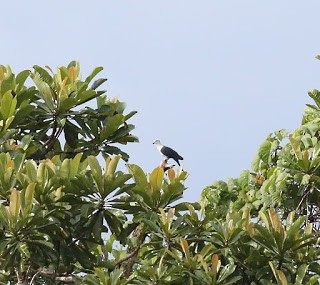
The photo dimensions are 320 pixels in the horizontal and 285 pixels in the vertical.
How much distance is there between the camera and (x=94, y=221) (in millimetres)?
6746

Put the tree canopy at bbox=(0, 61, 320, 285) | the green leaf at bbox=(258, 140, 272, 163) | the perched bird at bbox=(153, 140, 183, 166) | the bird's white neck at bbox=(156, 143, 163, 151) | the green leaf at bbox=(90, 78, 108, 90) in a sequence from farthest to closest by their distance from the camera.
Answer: the green leaf at bbox=(258, 140, 272, 163)
the bird's white neck at bbox=(156, 143, 163, 151)
the perched bird at bbox=(153, 140, 183, 166)
the green leaf at bbox=(90, 78, 108, 90)
the tree canopy at bbox=(0, 61, 320, 285)

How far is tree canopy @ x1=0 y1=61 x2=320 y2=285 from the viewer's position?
21.3 feet

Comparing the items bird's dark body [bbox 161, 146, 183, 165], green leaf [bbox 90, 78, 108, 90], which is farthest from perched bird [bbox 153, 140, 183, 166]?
green leaf [bbox 90, 78, 108, 90]

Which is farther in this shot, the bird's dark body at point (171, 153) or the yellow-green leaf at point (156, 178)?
the bird's dark body at point (171, 153)

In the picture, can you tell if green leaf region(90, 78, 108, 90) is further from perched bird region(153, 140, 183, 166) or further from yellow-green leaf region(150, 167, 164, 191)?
perched bird region(153, 140, 183, 166)

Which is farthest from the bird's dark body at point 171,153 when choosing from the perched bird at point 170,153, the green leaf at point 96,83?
the green leaf at point 96,83

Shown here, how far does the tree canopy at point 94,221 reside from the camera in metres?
6.50

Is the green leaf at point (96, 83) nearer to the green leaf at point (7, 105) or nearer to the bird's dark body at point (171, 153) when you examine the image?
the green leaf at point (7, 105)

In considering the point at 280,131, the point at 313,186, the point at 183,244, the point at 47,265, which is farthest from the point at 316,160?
the point at 47,265

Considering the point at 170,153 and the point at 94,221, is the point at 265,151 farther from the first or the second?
the point at 94,221

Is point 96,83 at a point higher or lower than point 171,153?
higher

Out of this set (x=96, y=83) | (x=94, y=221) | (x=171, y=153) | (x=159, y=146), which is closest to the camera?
(x=94, y=221)

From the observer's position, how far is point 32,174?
651cm

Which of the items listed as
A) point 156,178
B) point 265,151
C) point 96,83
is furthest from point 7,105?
point 265,151
